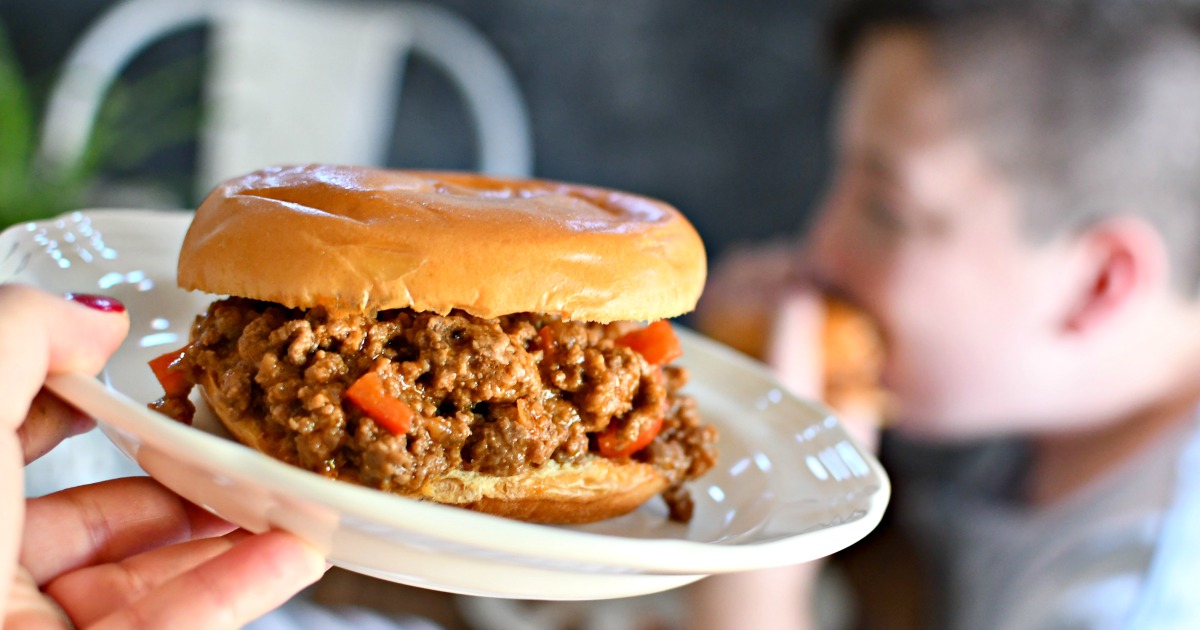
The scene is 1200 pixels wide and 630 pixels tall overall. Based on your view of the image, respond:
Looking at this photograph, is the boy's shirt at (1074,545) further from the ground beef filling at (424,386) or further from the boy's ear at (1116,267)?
the ground beef filling at (424,386)

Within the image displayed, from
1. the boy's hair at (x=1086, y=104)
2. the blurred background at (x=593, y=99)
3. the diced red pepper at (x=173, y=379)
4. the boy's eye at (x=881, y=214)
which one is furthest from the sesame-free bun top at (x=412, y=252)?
the blurred background at (x=593, y=99)

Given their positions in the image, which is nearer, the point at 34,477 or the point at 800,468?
the point at 800,468

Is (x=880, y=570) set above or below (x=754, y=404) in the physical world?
below

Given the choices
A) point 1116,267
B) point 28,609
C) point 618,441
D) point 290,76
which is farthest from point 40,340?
point 290,76

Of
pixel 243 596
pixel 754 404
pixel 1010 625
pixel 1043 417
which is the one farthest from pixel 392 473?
pixel 1043 417

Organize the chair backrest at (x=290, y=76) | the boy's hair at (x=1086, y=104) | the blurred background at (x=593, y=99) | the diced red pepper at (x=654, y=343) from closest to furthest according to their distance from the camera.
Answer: the diced red pepper at (x=654, y=343) → the boy's hair at (x=1086, y=104) → the chair backrest at (x=290, y=76) → the blurred background at (x=593, y=99)

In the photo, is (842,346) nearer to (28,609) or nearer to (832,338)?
(832,338)

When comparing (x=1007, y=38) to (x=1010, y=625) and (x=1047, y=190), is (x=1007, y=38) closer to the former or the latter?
(x=1047, y=190)
